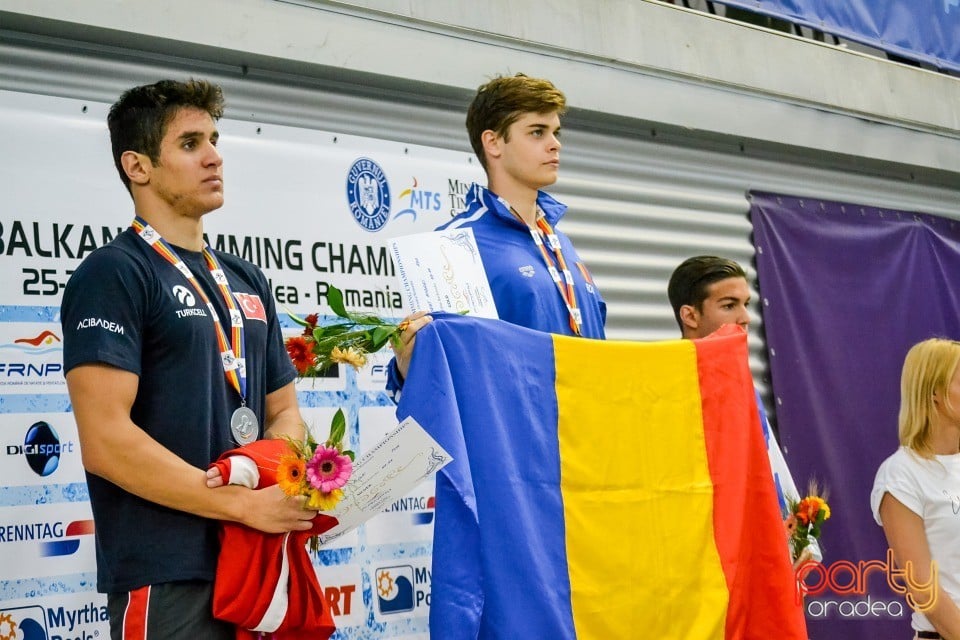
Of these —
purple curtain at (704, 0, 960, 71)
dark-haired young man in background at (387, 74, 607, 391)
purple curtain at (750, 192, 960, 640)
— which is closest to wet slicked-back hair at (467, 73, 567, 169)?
dark-haired young man in background at (387, 74, 607, 391)

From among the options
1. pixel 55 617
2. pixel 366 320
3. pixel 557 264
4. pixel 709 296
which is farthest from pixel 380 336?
pixel 709 296

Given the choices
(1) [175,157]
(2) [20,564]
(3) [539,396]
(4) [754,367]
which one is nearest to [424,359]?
(3) [539,396]

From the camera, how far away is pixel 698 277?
433 centimetres

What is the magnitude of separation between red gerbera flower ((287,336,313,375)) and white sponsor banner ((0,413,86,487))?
110cm

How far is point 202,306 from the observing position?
2766 mm

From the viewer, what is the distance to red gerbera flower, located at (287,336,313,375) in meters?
2.93

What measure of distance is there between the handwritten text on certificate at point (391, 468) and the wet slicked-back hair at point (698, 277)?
1.89m

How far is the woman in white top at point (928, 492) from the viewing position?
379 cm

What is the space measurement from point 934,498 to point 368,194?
7.62ft

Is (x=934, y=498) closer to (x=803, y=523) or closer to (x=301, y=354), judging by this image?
(x=803, y=523)

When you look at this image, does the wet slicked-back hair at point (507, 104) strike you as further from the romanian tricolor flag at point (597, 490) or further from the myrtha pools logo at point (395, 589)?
the myrtha pools logo at point (395, 589)

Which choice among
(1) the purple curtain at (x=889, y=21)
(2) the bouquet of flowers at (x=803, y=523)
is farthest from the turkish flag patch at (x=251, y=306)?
(1) the purple curtain at (x=889, y=21)

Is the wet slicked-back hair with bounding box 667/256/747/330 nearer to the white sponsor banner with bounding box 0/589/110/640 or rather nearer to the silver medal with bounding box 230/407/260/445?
the silver medal with bounding box 230/407/260/445

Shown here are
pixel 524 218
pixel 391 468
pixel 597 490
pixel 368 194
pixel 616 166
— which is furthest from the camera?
pixel 616 166
